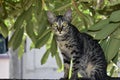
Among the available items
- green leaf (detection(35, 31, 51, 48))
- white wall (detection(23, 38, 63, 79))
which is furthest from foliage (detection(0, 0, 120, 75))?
white wall (detection(23, 38, 63, 79))

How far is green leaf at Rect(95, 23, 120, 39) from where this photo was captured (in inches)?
42.4

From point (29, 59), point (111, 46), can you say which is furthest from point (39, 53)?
point (111, 46)

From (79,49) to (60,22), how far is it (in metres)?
0.13

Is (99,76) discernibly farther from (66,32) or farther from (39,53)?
(39,53)

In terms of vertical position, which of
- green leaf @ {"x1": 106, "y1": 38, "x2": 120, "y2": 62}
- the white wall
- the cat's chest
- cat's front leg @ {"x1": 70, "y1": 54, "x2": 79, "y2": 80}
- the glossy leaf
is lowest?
the white wall

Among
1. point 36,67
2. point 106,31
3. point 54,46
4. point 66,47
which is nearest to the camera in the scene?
point 106,31

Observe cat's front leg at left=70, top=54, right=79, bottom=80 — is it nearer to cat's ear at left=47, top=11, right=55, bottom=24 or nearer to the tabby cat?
the tabby cat

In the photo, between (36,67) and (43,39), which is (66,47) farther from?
(36,67)

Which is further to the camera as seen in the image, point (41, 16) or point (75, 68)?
point (41, 16)

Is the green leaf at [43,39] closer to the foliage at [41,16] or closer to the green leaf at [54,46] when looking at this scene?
the foliage at [41,16]

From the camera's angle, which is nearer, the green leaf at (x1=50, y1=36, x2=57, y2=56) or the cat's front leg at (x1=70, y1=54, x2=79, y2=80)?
the cat's front leg at (x1=70, y1=54, x2=79, y2=80)

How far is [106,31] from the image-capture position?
109 cm

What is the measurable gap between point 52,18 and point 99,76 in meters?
0.28

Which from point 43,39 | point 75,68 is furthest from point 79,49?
point 43,39
